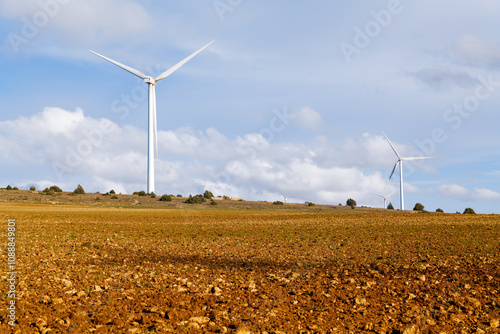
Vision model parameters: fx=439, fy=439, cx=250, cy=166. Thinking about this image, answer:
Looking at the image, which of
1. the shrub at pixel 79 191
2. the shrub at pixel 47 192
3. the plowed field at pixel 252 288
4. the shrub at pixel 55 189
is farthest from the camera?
the shrub at pixel 55 189

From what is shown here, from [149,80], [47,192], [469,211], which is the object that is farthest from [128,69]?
[469,211]

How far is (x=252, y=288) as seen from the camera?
15352 millimetres

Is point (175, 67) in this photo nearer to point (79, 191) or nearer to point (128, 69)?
point (128, 69)

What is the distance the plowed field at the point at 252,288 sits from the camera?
1160cm

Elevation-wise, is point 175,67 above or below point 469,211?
above

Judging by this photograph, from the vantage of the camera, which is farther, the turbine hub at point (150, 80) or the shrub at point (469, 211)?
the turbine hub at point (150, 80)

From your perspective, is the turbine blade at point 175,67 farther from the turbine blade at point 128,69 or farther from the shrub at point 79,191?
the shrub at point 79,191

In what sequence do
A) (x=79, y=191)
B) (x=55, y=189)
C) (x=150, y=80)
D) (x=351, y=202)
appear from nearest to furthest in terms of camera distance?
(x=150, y=80) → (x=79, y=191) → (x=55, y=189) → (x=351, y=202)

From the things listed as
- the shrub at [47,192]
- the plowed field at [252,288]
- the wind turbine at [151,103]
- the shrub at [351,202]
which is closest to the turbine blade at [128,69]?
the wind turbine at [151,103]

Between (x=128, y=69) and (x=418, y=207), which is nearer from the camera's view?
(x=128, y=69)

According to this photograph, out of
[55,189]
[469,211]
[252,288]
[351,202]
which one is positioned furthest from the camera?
[351,202]

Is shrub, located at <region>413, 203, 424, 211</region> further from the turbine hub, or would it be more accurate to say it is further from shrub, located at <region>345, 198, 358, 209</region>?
the turbine hub

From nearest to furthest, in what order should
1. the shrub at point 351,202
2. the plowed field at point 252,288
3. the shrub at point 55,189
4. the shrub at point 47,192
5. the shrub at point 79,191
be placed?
the plowed field at point 252,288 → the shrub at point 47,192 → the shrub at point 79,191 → the shrub at point 55,189 → the shrub at point 351,202

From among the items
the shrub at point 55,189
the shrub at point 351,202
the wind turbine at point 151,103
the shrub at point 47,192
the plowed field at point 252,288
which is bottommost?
the plowed field at point 252,288
